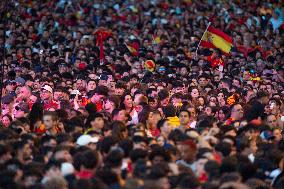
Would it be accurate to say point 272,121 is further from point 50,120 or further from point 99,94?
point 50,120

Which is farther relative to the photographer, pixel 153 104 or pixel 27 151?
pixel 153 104

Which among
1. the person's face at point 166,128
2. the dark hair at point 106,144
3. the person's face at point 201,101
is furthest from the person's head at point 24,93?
the dark hair at point 106,144

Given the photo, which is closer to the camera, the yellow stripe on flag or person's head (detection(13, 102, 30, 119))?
person's head (detection(13, 102, 30, 119))

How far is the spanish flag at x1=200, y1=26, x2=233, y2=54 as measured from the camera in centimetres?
2475

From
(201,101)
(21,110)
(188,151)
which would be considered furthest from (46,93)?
(188,151)

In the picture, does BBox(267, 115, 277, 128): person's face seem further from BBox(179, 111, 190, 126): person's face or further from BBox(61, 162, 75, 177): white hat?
BBox(61, 162, 75, 177): white hat

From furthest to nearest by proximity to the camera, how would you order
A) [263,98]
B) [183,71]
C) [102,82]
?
[183,71] → [102,82] → [263,98]

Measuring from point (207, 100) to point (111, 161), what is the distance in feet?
27.0

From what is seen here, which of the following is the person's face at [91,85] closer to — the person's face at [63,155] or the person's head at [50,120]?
the person's head at [50,120]

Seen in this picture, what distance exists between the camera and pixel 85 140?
48.4 ft

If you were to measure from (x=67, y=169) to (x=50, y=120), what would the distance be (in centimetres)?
355

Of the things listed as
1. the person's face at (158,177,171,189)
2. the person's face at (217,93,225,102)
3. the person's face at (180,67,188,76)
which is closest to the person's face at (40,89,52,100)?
the person's face at (217,93,225,102)

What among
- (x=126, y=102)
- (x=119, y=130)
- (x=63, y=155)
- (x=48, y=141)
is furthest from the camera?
(x=126, y=102)

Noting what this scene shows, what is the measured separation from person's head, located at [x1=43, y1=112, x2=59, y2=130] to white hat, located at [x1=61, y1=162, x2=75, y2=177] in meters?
3.34
